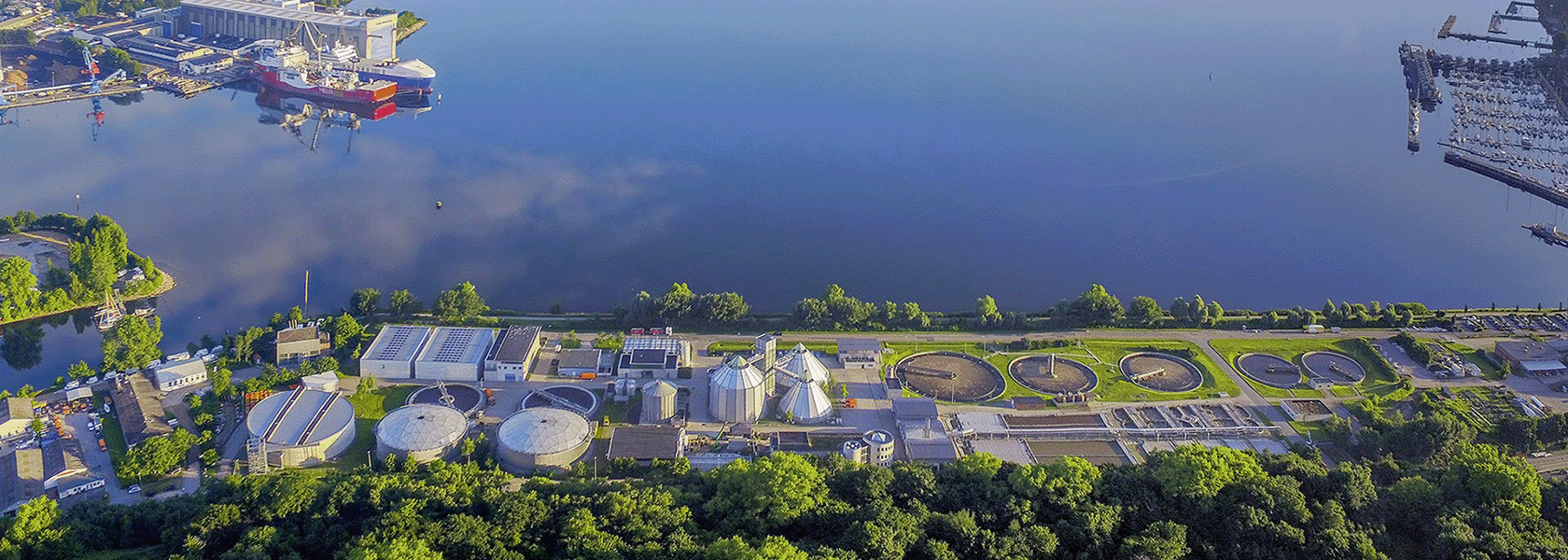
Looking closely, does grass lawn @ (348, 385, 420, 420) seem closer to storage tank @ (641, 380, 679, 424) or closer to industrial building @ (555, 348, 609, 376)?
industrial building @ (555, 348, 609, 376)

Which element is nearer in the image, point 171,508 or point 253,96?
point 171,508

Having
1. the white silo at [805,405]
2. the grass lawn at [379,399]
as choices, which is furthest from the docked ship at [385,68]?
the white silo at [805,405]

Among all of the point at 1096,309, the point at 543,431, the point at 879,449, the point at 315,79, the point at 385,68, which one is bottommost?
the point at 543,431

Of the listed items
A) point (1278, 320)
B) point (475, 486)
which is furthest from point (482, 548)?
point (1278, 320)

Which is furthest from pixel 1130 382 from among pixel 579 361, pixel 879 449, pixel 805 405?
pixel 579 361

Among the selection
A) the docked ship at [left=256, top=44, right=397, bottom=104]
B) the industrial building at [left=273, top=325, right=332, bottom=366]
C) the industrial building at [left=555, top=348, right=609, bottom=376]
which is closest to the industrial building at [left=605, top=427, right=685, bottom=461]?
the industrial building at [left=555, top=348, right=609, bottom=376]

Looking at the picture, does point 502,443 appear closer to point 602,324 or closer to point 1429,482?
point 602,324

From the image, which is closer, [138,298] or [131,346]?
[131,346]

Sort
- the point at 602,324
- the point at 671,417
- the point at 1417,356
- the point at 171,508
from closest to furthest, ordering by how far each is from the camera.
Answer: the point at 171,508 → the point at 671,417 → the point at 1417,356 → the point at 602,324

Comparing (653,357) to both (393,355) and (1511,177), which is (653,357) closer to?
(393,355)
